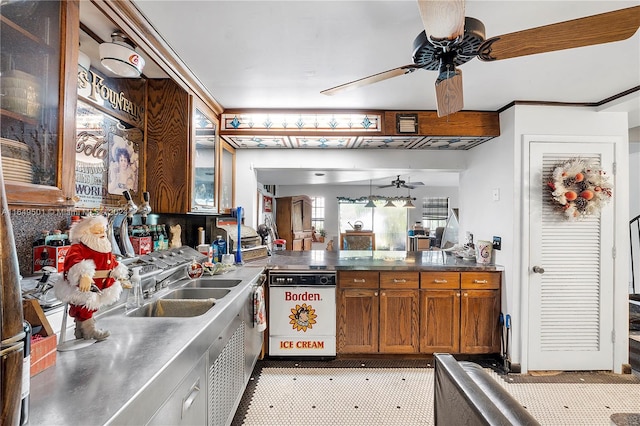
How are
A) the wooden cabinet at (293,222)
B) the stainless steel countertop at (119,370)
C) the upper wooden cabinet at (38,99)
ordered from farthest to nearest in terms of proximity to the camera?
the wooden cabinet at (293,222), the upper wooden cabinet at (38,99), the stainless steel countertop at (119,370)

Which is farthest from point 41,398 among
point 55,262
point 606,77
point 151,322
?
point 606,77

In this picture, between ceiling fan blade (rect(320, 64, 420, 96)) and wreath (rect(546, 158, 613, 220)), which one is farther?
wreath (rect(546, 158, 613, 220))

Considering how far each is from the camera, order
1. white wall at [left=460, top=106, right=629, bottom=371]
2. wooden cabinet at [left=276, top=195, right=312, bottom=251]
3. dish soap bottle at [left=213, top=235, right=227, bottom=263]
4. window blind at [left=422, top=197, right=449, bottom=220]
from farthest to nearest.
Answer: window blind at [left=422, top=197, right=449, bottom=220], wooden cabinet at [left=276, top=195, right=312, bottom=251], dish soap bottle at [left=213, top=235, right=227, bottom=263], white wall at [left=460, top=106, right=629, bottom=371]

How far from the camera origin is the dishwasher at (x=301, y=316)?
2734 millimetres

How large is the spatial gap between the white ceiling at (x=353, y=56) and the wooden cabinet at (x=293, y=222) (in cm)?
458

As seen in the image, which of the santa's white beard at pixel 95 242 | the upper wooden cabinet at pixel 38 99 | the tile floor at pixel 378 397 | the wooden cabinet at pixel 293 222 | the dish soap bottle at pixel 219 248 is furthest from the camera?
the wooden cabinet at pixel 293 222

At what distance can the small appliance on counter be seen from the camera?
2.98 metres

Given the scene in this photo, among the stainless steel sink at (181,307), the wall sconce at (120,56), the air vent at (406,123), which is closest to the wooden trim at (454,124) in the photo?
the air vent at (406,123)

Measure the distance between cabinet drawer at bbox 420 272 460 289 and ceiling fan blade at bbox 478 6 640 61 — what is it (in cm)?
193

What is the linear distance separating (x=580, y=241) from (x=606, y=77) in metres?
1.33

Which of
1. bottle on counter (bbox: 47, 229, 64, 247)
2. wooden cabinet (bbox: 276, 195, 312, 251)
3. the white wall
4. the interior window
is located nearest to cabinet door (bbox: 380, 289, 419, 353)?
the white wall

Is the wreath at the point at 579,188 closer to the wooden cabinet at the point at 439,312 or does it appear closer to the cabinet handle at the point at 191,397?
the wooden cabinet at the point at 439,312

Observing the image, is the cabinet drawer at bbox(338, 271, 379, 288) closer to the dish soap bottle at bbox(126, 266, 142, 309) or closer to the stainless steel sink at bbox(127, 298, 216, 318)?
the stainless steel sink at bbox(127, 298, 216, 318)

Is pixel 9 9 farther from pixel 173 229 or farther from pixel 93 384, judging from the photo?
pixel 173 229
